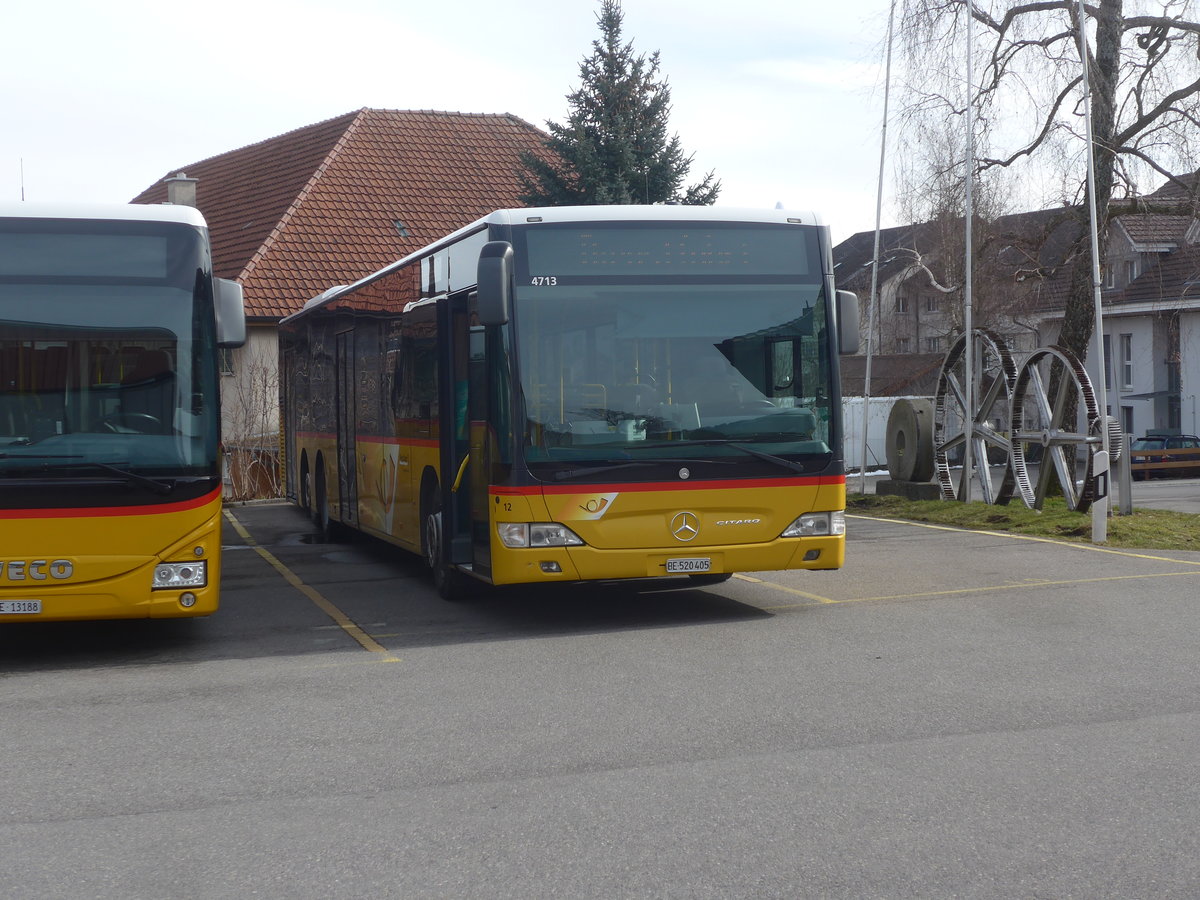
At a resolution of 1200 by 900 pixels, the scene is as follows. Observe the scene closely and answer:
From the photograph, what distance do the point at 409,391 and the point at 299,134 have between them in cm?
3056

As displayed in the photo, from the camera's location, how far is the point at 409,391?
13.0 m

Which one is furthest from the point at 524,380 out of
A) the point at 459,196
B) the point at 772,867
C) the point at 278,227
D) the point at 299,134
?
the point at 299,134

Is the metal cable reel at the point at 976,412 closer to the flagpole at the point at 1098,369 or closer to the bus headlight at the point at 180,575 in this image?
the flagpole at the point at 1098,369

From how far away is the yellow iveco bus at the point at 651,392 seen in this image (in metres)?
10.3

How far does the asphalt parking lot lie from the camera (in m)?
5.03

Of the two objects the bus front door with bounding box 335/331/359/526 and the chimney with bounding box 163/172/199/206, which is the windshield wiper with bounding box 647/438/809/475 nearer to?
the bus front door with bounding box 335/331/359/526

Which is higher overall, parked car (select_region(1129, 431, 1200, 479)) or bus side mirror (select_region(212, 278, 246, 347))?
bus side mirror (select_region(212, 278, 246, 347))

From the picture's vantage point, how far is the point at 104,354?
9422 millimetres

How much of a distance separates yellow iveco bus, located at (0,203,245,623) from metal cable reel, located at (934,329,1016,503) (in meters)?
13.3

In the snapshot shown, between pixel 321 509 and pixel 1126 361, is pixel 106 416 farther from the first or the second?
pixel 1126 361

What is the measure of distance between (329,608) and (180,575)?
2.94 m

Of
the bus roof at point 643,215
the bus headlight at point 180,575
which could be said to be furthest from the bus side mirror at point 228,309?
the bus roof at point 643,215

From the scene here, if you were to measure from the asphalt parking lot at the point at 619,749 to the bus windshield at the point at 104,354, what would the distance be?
4.55ft

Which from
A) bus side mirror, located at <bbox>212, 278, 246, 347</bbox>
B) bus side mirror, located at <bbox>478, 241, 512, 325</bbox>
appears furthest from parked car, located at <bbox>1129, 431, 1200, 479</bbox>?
bus side mirror, located at <bbox>212, 278, 246, 347</bbox>
